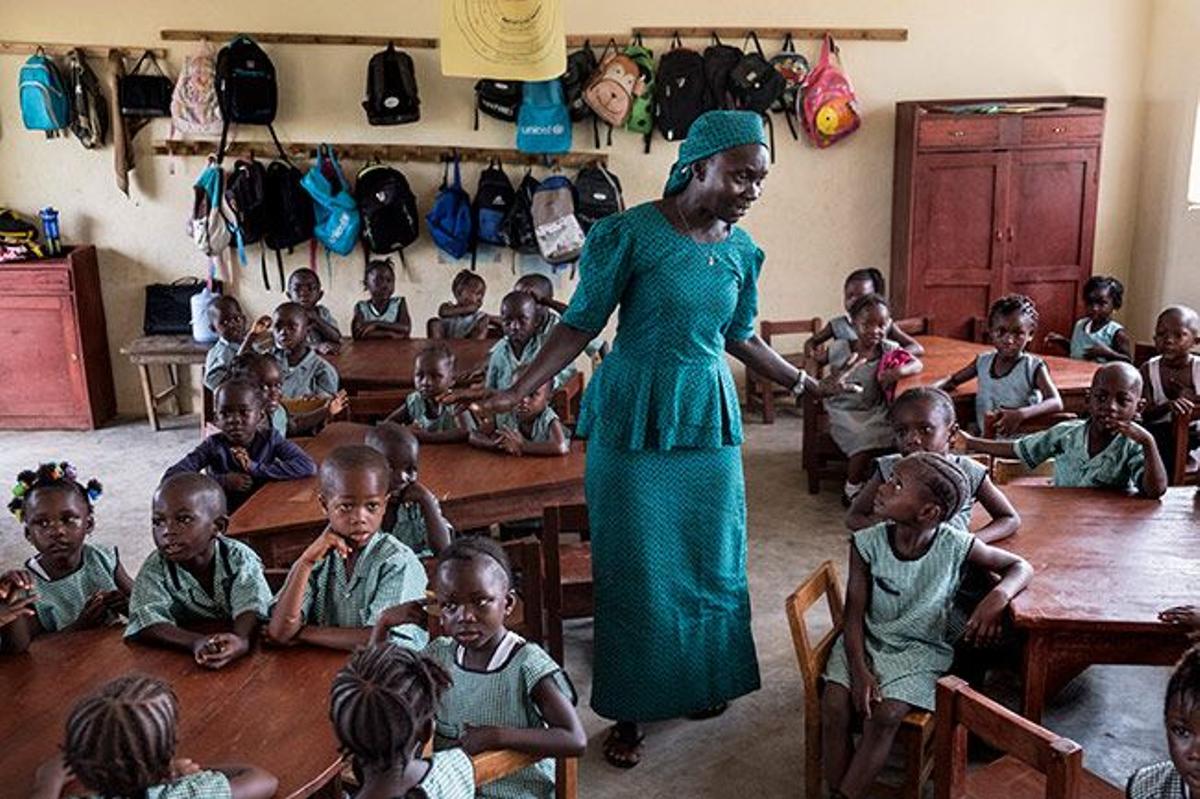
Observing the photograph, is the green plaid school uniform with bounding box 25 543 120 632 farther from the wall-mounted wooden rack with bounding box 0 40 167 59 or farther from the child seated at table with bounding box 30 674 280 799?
the wall-mounted wooden rack with bounding box 0 40 167 59

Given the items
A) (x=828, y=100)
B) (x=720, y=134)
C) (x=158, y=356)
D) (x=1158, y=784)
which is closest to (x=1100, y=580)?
(x=1158, y=784)

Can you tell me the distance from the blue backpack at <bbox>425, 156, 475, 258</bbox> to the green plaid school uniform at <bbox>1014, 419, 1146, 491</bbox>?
4177 mm

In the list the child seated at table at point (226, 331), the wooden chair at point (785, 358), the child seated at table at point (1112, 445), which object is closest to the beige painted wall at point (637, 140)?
the wooden chair at point (785, 358)

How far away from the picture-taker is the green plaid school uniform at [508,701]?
233 cm

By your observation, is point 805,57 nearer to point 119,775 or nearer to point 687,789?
point 687,789

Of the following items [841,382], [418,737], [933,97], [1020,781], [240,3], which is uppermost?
[240,3]

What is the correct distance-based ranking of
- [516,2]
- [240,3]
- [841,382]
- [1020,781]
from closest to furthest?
[1020,781] < [841,382] < [516,2] < [240,3]

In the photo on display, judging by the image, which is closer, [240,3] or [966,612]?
[966,612]

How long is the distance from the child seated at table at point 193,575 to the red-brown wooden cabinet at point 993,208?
5.42 meters

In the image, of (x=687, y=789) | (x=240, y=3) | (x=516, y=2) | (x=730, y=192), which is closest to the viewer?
(x=730, y=192)

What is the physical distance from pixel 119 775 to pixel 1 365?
20.7ft

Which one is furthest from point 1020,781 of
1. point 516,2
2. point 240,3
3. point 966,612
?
point 240,3

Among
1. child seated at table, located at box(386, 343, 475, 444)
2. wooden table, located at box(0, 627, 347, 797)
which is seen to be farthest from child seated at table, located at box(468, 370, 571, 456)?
wooden table, located at box(0, 627, 347, 797)

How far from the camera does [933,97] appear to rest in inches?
289
